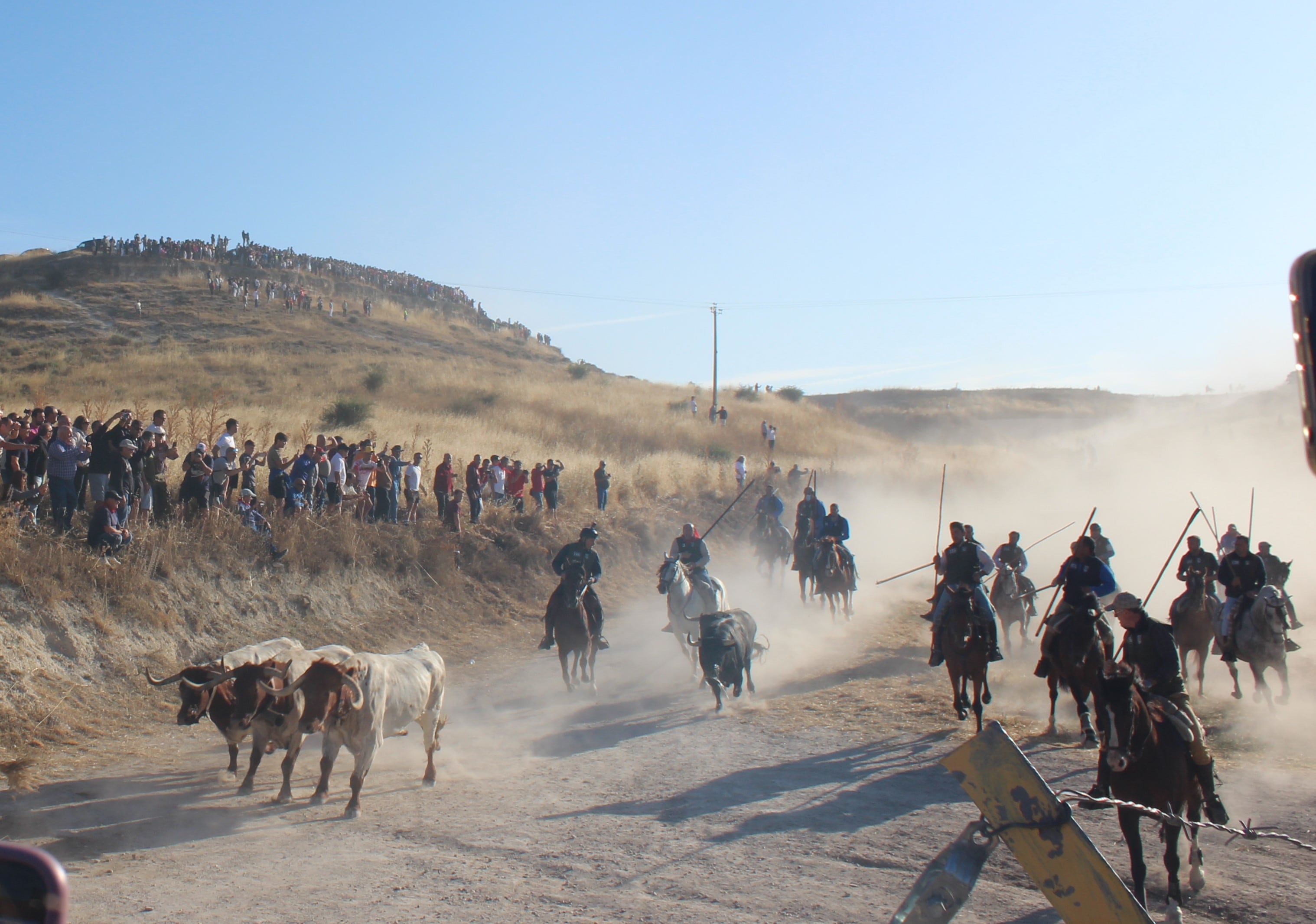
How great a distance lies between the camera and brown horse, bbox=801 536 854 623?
2061 cm

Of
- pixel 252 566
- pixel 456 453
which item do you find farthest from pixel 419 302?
pixel 252 566

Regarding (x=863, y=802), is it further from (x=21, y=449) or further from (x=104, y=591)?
(x=21, y=449)

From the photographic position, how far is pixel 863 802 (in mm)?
8820

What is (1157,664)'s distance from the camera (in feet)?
24.0

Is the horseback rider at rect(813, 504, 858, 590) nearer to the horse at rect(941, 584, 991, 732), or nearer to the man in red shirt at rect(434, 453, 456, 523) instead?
the man in red shirt at rect(434, 453, 456, 523)

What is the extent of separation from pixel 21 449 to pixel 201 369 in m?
32.7

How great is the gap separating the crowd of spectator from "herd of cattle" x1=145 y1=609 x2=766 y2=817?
19.0 feet

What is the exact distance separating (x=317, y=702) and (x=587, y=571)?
600 centimetres

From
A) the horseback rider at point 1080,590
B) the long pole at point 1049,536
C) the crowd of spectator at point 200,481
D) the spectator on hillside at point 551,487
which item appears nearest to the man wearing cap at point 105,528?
the crowd of spectator at point 200,481

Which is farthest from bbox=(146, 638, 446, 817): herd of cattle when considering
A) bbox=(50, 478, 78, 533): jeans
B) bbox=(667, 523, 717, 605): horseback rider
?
bbox=(50, 478, 78, 533): jeans

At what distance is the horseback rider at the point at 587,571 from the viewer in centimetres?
1427

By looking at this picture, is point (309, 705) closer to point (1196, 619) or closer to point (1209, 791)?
point (1209, 791)

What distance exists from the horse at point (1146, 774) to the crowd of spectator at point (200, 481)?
44.6ft

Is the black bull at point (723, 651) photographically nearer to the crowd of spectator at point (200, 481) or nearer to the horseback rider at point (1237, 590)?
the horseback rider at point (1237, 590)
